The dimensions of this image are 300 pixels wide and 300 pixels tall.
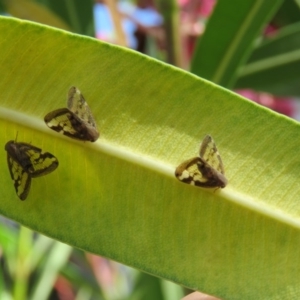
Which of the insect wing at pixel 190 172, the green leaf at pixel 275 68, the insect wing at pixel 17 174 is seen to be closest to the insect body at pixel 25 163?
the insect wing at pixel 17 174

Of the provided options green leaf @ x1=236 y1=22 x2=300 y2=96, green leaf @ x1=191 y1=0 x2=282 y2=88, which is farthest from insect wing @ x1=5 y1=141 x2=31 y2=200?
green leaf @ x1=236 y1=22 x2=300 y2=96

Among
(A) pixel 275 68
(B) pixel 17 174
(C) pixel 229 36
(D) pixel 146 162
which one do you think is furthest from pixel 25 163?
(A) pixel 275 68

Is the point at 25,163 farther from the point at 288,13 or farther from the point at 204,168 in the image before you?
the point at 288,13

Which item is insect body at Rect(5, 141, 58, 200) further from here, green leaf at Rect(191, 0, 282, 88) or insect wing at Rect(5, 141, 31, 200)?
green leaf at Rect(191, 0, 282, 88)

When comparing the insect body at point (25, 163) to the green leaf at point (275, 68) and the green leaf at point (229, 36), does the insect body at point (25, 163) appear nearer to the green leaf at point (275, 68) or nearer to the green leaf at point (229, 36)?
the green leaf at point (229, 36)

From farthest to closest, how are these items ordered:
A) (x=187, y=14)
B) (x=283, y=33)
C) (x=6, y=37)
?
(x=187, y=14) → (x=283, y=33) → (x=6, y=37)

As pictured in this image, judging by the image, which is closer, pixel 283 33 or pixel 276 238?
pixel 276 238

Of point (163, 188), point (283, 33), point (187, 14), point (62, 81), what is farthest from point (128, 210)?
point (187, 14)

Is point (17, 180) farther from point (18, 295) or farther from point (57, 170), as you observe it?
point (18, 295)
